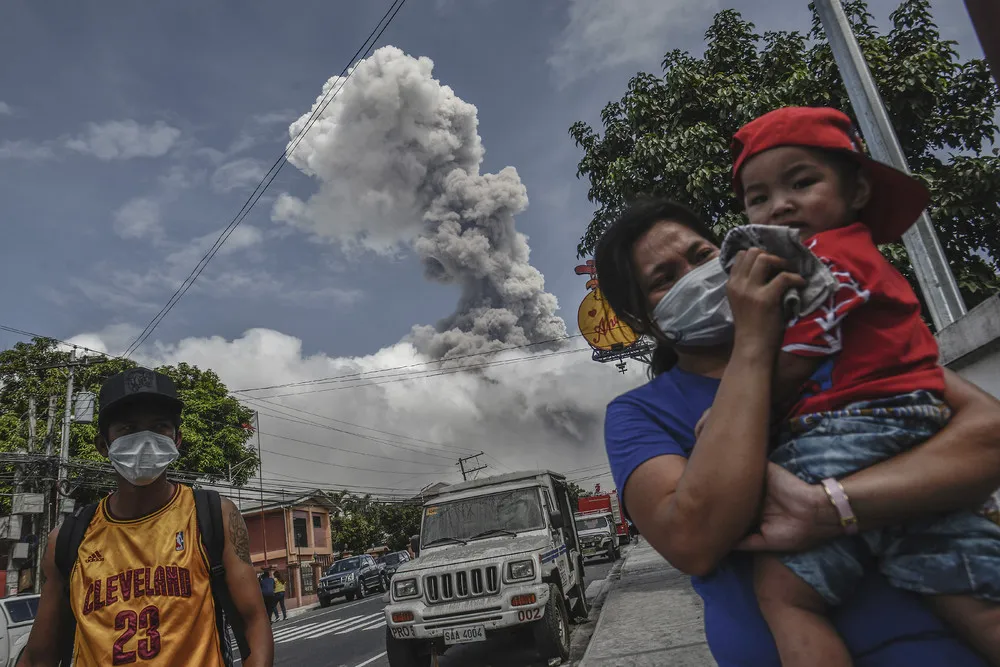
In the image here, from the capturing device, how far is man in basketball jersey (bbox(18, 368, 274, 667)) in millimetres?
2127

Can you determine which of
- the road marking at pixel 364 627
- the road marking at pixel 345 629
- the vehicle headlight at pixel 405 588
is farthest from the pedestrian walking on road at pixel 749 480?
the road marking at pixel 345 629

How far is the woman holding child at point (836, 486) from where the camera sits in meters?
0.94

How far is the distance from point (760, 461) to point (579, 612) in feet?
31.2

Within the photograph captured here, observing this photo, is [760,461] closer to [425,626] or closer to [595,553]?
[425,626]

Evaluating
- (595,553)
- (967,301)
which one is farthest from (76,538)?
(595,553)

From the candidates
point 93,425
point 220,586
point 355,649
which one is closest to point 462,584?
point 355,649

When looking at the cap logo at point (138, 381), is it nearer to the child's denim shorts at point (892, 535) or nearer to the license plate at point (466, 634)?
the child's denim shorts at point (892, 535)

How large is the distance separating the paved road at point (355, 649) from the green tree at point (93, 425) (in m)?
8.17

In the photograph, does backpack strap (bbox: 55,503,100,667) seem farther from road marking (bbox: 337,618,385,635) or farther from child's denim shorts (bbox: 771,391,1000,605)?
road marking (bbox: 337,618,385,635)

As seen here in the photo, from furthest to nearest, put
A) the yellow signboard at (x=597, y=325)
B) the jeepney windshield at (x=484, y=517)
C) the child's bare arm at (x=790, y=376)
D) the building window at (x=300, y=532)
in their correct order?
the building window at (x=300, y=532) → the yellow signboard at (x=597, y=325) → the jeepney windshield at (x=484, y=517) → the child's bare arm at (x=790, y=376)

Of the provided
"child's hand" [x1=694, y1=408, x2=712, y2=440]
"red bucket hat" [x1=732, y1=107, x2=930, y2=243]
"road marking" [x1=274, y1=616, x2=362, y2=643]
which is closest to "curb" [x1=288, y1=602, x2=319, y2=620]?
"road marking" [x1=274, y1=616, x2=362, y2=643]

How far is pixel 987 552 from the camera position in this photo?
0.93 metres

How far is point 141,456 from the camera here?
7.85ft

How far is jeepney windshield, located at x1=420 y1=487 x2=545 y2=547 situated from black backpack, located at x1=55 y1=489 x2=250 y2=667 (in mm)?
5986
